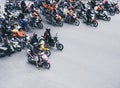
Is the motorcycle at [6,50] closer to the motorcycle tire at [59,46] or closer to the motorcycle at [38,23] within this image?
the motorcycle tire at [59,46]

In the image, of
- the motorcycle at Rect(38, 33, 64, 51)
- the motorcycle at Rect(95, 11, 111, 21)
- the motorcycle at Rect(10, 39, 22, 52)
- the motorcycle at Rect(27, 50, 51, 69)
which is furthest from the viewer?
the motorcycle at Rect(95, 11, 111, 21)

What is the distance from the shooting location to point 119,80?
14.7 meters

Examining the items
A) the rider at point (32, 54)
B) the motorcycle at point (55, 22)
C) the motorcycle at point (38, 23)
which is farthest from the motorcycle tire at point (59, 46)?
the motorcycle at point (55, 22)

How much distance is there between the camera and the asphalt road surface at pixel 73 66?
1385 cm

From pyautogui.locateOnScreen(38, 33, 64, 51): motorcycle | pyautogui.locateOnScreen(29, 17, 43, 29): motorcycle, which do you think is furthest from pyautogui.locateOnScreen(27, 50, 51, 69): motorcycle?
pyautogui.locateOnScreen(29, 17, 43, 29): motorcycle

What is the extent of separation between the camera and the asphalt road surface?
13.9m

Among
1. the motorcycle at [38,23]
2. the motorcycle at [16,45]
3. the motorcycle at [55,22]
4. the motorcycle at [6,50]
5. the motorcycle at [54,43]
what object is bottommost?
the motorcycle at [6,50]

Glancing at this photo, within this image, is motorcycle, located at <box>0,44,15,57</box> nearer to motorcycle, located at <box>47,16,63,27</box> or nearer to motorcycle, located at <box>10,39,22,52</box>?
motorcycle, located at <box>10,39,22,52</box>

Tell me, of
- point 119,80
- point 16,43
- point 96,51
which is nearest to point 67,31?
point 96,51

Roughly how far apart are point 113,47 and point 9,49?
6.50 meters

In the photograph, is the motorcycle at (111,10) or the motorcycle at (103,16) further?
the motorcycle at (111,10)

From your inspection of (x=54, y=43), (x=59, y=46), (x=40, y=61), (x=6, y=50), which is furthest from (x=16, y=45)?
(x=59, y=46)

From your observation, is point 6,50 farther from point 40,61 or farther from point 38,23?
point 38,23

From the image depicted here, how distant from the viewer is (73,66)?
15.5m
